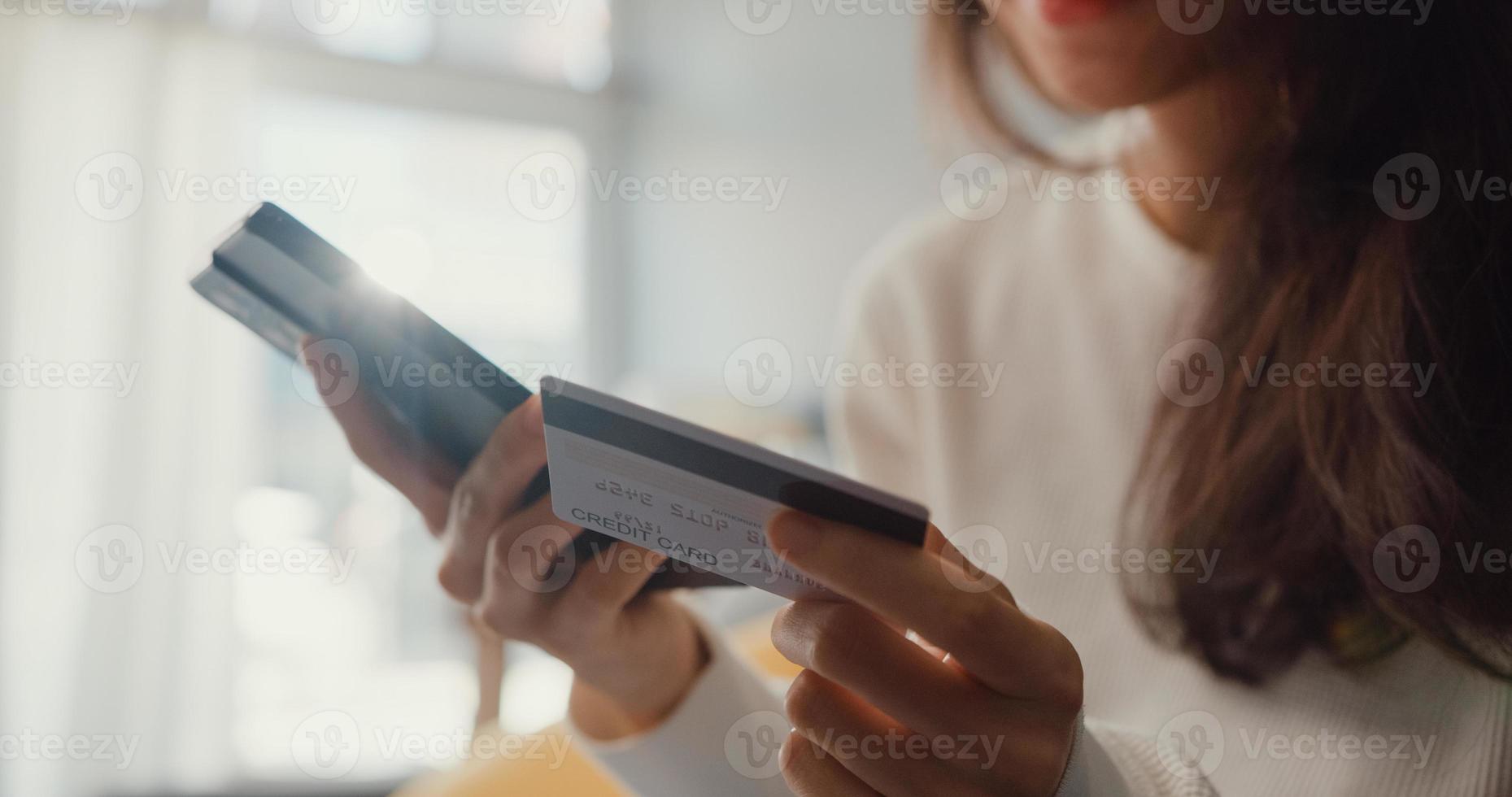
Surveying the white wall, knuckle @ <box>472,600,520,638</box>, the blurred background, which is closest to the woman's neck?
knuckle @ <box>472,600,520,638</box>

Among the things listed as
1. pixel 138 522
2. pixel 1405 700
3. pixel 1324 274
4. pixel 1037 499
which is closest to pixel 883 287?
pixel 1037 499

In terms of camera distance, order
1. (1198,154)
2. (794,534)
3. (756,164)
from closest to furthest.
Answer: (794,534) < (1198,154) < (756,164)

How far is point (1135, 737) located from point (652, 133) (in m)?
2.95

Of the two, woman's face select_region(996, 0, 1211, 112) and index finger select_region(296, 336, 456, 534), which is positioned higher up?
woman's face select_region(996, 0, 1211, 112)

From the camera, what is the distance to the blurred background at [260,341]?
213cm

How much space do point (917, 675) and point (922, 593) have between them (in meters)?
0.05

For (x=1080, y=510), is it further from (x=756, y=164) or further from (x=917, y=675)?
(x=756, y=164)

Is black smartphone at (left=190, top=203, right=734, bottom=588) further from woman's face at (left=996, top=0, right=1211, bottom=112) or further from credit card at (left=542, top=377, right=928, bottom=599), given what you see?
woman's face at (left=996, top=0, right=1211, bottom=112)

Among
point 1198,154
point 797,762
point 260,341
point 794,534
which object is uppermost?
point 1198,154

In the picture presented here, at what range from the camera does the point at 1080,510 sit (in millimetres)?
714

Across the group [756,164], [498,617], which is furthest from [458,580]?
[756,164]

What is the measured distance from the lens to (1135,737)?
47 centimetres

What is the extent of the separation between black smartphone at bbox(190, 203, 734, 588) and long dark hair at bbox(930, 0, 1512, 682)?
0.35 metres

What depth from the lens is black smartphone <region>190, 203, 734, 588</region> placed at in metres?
0.37
